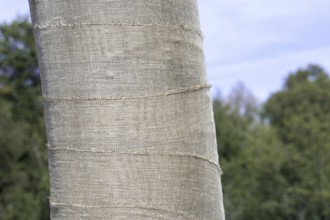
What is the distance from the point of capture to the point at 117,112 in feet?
5.36

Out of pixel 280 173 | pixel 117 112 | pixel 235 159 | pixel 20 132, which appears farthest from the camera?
pixel 235 159

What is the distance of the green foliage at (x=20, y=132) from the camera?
111ft

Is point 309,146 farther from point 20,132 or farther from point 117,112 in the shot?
point 117,112

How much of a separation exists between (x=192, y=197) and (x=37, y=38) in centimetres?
48

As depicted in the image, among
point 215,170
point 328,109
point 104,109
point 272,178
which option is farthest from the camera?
point 328,109

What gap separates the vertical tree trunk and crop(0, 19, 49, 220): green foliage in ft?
100

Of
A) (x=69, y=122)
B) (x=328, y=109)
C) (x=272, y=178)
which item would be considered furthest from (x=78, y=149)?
(x=328, y=109)

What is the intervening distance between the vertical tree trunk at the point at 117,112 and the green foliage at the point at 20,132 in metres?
30.6

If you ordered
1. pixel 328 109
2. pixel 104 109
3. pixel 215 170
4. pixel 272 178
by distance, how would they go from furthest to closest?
pixel 328 109 < pixel 272 178 < pixel 215 170 < pixel 104 109

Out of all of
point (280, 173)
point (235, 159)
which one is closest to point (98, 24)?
point (280, 173)

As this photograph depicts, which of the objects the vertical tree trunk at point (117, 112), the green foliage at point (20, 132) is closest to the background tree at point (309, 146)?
the green foliage at point (20, 132)

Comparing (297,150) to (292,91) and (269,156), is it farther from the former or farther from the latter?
(292,91)

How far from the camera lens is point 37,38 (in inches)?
67.4

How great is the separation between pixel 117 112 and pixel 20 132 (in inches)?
1388
